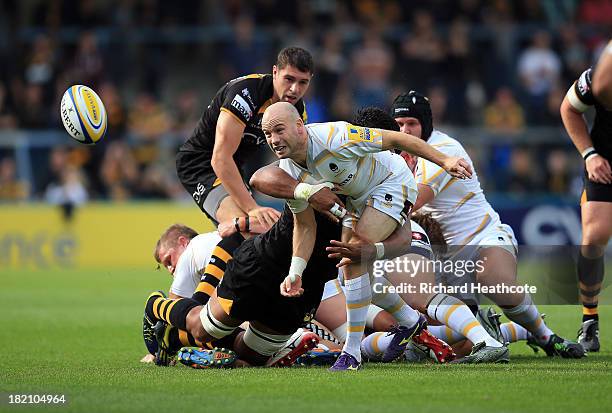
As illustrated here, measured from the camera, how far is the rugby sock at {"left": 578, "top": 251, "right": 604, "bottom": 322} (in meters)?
8.98

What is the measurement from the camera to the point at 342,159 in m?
7.05

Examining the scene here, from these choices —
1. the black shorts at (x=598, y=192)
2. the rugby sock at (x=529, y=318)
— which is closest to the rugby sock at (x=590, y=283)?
the black shorts at (x=598, y=192)

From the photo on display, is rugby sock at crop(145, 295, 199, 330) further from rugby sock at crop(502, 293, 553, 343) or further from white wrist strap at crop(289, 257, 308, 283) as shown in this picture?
rugby sock at crop(502, 293, 553, 343)

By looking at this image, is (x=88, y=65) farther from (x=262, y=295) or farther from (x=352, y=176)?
(x=352, y=176)

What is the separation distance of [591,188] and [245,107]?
293cm

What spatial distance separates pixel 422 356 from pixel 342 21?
1525 centimetres

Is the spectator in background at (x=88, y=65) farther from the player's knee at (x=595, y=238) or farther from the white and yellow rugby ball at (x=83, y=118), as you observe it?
the player's knee at (x=595, y=238)

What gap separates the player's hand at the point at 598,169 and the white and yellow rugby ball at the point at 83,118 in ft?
13.6

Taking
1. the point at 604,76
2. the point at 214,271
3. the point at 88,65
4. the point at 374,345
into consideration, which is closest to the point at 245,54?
the point at 88,65

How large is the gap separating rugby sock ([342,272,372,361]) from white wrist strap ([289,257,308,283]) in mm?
477

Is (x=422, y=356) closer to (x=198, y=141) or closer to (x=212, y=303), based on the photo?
(x=212, y=303)

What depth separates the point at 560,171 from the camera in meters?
19.8

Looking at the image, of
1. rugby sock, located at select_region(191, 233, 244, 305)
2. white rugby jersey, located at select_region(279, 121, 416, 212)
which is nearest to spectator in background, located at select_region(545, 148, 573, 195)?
rugby sock, located at select_region(191, 233, 244, 305)

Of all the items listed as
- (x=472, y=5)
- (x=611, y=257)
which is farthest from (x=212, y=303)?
(x=472, y=5)
